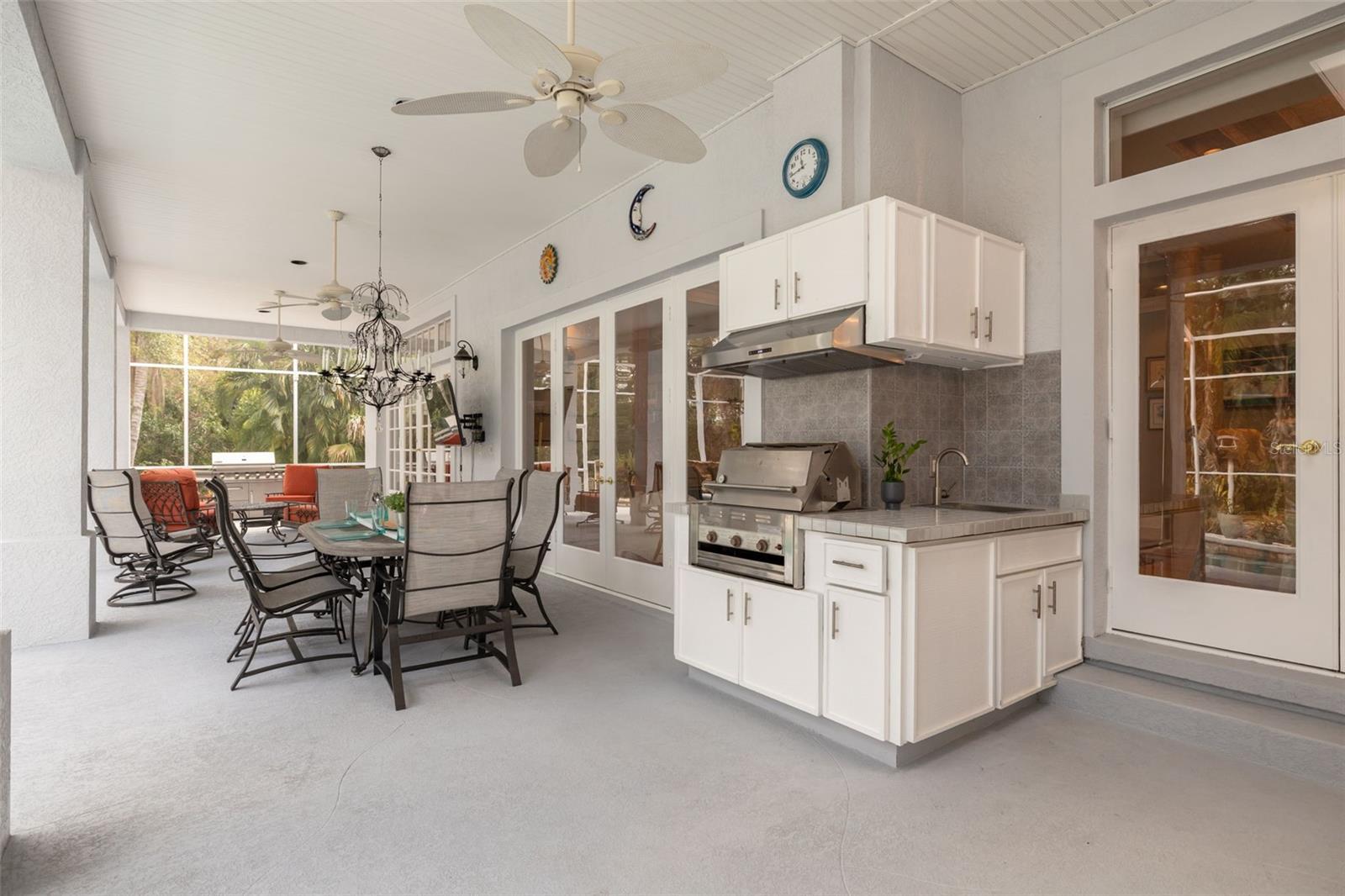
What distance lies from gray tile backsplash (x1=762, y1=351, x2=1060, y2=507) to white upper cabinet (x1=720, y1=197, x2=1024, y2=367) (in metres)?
0.19

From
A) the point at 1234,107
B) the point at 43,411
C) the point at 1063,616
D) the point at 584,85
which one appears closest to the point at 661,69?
the point at 584,85

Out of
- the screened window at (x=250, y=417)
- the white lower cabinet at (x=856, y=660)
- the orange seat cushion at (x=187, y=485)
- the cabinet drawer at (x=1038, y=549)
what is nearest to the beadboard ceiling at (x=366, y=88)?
the cabinet drawer at (x=1038, y=549)

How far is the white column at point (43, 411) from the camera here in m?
4.07

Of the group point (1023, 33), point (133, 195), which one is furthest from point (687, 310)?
point (133, 195)

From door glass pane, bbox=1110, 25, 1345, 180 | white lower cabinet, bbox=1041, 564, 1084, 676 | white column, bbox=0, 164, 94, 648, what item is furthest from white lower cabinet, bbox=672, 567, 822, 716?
white column, bbox=0, 164, 94, 648

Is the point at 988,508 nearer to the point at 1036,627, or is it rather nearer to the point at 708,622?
the point at 1036,627

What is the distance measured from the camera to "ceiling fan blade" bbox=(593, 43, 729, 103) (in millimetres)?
2115

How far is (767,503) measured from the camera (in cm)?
300

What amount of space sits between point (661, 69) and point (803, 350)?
49.7 inches

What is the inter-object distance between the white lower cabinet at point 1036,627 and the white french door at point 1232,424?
293 mm

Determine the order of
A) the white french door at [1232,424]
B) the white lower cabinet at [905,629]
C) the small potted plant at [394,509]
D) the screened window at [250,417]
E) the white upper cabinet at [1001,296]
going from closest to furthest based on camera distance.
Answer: the white lower cabinet at [905,629] → the white french door at [1232,424] → the white upper cabinet at [1001,296] → the small potted plant at [394,509] → the screened window at [250,417]

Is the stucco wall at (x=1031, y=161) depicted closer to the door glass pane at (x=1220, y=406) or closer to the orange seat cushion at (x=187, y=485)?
the door glass pane at (x=1220, y=406)

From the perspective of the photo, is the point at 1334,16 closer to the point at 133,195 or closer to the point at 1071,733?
the point at 1071,733

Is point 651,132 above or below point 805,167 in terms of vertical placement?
below
